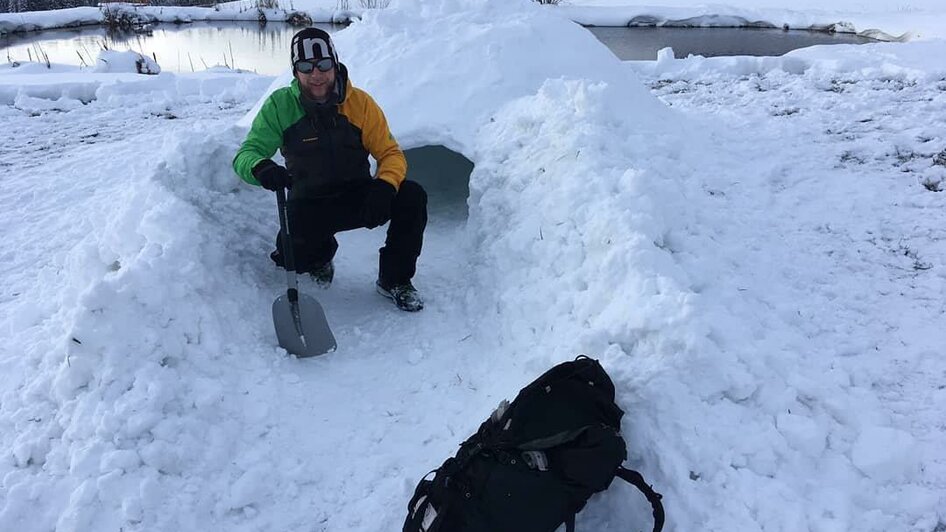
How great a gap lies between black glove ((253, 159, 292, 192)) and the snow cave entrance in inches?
97.5

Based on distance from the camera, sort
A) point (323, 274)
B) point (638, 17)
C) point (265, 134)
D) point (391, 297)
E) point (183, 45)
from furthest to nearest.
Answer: point (638, 17), point (183, 45), point (323, 274), point (391, 297), point (265, 134)

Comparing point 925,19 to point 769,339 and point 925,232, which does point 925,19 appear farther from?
point 769,339

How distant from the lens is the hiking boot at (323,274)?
148 inches

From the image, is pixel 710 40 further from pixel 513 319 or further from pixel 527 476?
pixel 527 476

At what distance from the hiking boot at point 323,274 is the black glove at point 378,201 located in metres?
0.55

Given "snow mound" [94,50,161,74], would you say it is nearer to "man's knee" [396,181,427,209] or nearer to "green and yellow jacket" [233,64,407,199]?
"green and yellow jacket" [233,64,407,199]

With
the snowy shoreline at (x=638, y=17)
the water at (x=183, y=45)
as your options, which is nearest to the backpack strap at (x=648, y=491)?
the water at (x=183, y=45)

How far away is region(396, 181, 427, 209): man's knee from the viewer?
3520mm

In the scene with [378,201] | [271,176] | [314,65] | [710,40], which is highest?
[314,65]

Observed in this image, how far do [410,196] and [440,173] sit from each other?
2.41m

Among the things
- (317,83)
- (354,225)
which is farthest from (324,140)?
(354,225)

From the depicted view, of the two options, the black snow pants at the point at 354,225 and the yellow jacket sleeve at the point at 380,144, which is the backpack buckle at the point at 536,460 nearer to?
the black snow pants at the point at 354,225

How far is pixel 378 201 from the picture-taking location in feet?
10.8

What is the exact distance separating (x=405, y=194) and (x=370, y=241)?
1.18m
